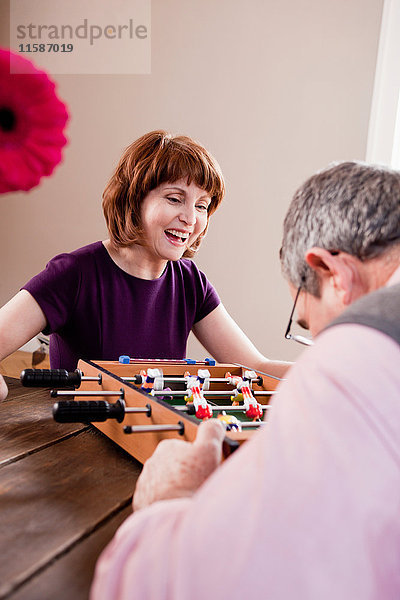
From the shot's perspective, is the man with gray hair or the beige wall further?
the beige wall

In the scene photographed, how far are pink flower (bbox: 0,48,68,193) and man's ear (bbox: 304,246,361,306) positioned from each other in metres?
0.39

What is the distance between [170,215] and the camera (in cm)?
168

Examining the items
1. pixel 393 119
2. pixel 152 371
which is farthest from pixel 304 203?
pixel 393 119

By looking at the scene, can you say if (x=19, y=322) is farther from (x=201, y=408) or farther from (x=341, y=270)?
(x=341, y=270)

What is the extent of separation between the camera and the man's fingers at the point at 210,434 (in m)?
0.70

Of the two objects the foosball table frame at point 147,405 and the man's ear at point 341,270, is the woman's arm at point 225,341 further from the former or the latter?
the man's ear at point 341,270

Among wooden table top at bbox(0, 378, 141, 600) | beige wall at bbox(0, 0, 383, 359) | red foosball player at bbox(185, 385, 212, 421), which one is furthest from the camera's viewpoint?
beige wall at bbox(0, 0, 383, 359)

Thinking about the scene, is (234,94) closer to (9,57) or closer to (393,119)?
(393,119)

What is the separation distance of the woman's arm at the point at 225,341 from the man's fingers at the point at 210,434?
104cm

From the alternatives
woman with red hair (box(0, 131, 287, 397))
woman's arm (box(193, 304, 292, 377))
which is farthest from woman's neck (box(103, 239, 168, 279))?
woman's arm (box(193, 304, 292, 377))

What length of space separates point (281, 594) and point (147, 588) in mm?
119

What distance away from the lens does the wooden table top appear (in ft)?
1.93

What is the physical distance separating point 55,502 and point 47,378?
1.43ft

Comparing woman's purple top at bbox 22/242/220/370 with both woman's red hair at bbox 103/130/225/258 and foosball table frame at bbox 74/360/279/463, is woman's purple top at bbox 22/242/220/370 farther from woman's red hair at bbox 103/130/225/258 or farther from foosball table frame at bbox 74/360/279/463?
foosball table frame at bbox 74/360/279/463
